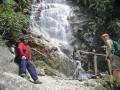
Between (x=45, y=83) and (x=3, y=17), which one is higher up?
(x=3, y=17)

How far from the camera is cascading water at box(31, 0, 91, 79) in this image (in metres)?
20.7

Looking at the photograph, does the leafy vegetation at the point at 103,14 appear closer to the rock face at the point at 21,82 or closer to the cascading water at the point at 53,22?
the cascading water at the point at 53,22

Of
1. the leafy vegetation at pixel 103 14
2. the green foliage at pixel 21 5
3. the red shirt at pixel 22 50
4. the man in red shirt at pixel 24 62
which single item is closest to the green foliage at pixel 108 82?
the man in red shirt at pixel 24 62

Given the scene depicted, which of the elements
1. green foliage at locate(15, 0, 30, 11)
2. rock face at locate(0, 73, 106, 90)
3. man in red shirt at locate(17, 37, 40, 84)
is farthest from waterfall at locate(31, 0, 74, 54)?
man in red shirt at locate(17, 37, 40, 84)

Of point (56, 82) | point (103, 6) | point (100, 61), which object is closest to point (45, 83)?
point (56, 82)

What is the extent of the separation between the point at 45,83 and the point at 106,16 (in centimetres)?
866

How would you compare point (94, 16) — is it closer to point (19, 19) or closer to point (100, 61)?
point (100, 61)

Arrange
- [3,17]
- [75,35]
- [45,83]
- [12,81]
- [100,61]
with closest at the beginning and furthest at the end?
[12,81] → [45,83] → [3,17] → [100,61] → [75,35]

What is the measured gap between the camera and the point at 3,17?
17562 millimetres

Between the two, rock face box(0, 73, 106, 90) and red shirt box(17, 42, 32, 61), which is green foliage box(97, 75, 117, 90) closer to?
rock face box(0, 73, 106, 90)

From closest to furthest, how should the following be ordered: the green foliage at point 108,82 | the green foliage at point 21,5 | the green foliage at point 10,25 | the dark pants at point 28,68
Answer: the dark pants at point 28,68 < the green foliage at point 108,82 < the green foliage at point 10,25 < the green foliage at point 21,5

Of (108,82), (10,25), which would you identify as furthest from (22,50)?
(10,25)


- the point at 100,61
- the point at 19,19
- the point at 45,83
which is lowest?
the point at 100,61

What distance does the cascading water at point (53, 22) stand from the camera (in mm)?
20672
